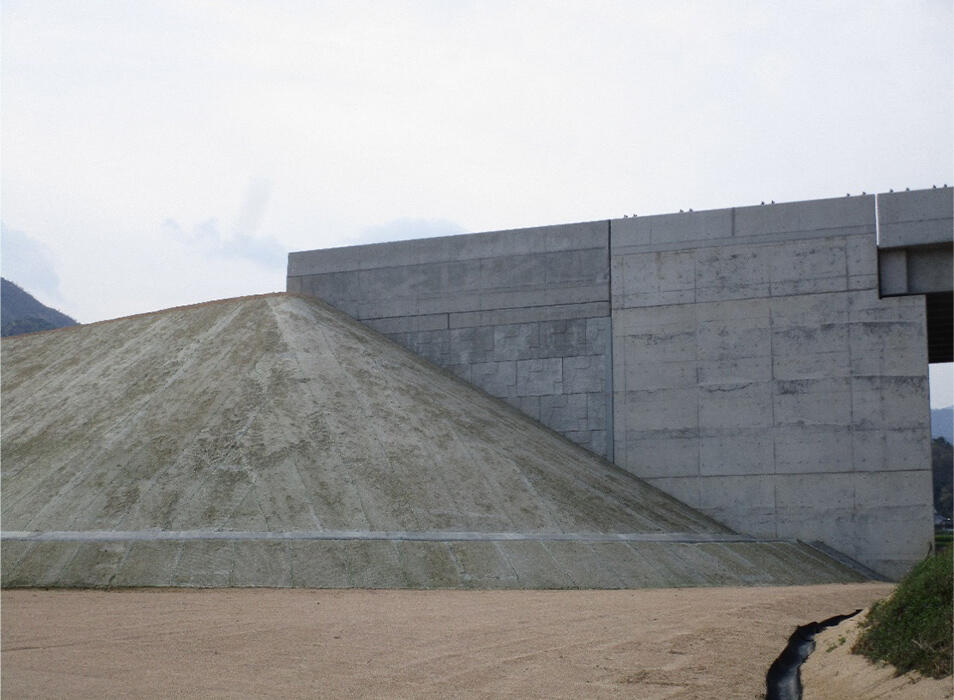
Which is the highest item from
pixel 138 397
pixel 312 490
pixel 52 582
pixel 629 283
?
pixel 629 283

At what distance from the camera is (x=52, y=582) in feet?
66.0

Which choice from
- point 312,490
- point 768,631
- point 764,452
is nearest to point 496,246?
point 764,452

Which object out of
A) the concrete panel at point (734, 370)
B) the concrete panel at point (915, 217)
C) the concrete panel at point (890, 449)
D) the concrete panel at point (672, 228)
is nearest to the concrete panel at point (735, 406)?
the concrete panel at point (734, 370)

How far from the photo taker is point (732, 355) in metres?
31.6

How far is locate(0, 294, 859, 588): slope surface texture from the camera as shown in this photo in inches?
824

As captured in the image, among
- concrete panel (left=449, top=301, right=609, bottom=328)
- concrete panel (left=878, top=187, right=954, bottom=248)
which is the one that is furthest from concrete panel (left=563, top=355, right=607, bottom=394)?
concrete panel (left=878, top=187, right=954, bottom=248)

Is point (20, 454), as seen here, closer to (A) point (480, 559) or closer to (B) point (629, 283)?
(A) point (480, 559)

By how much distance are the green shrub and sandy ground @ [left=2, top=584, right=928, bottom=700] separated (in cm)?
90

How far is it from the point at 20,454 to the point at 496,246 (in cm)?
1751

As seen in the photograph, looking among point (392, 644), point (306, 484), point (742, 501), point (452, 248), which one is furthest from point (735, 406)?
point (392, 644)

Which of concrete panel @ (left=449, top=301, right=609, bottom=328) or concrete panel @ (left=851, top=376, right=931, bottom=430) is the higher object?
concrete panel @ (left=449, top=301, right=609, bottom=328)

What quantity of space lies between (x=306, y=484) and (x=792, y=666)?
46.5 feet

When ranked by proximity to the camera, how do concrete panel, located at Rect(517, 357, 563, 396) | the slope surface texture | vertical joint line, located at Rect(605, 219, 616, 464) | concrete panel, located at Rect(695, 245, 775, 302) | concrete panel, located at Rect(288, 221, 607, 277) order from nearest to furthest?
the slope surface texture → concrete panel, located at Rect(695, 245, 775, 302) → vertical joint line, located at Rect(605, 219, 616, 464) → concrete panel, located at Rect(517, 357, 563, 396) → concrete panel, located at Rect(288, 221, 607, 277)

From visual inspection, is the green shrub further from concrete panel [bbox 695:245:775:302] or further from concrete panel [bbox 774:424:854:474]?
concrete panel [bbox 695:245:775:302]
